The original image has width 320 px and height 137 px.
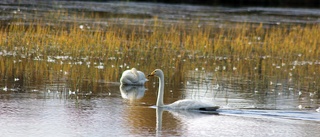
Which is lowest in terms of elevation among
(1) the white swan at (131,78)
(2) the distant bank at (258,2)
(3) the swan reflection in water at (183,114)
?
(3) the swan reflection in water at (183,114)

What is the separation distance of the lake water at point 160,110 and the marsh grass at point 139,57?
0.71 ft

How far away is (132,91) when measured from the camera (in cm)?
1633

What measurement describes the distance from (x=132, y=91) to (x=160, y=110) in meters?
2.74

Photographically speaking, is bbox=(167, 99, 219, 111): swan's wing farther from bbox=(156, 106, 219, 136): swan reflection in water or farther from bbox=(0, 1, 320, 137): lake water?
bbox=(0, 1, 320, 137): lake water

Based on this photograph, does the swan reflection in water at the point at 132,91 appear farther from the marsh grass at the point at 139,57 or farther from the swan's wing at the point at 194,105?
the swan's wing at the point at 194,105

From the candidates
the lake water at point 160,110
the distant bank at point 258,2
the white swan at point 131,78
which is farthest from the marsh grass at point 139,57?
the distant bank at point 258,2

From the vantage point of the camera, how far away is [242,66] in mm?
21594

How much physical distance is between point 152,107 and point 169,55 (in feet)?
26.3

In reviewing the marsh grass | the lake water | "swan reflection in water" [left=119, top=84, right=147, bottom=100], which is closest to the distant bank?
the marsh grass

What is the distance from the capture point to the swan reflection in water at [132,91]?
15.4 m

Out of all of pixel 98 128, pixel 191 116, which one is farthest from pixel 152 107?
pixel 98 128

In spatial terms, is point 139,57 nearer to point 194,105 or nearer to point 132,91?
point 132,91

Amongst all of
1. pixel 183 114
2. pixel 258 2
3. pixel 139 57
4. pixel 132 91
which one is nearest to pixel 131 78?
pixel 132 91

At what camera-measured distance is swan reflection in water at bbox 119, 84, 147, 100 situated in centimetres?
1538
